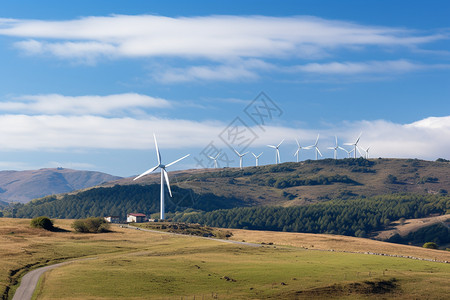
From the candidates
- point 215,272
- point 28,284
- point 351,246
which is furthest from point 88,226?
point 28,284

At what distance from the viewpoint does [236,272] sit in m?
110

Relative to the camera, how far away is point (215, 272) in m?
110

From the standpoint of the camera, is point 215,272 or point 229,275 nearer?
point 229,275

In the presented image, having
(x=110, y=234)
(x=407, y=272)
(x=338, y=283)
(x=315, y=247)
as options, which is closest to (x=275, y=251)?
(x=315, y=247)

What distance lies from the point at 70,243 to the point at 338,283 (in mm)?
81941

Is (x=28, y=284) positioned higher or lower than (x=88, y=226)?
lower

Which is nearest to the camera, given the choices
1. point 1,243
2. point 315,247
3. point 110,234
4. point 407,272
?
point 407,272

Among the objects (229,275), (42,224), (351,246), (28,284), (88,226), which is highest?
(42,224)

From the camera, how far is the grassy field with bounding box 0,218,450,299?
92.6 m

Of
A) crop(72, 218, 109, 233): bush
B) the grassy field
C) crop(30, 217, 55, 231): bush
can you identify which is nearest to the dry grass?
the grassy field

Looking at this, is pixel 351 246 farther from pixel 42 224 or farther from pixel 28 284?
pixel 28 284

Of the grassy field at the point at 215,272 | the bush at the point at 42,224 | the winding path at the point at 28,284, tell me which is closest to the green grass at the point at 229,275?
the grassy field at the point at 215,272

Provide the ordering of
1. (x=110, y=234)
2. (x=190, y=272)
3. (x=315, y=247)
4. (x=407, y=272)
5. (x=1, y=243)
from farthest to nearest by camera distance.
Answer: (x=110, y=234), (x=315, y=247), (x=1, y=243), (x=407, y=272), (x=190, y=272)

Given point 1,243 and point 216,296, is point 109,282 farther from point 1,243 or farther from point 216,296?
point 1,243
